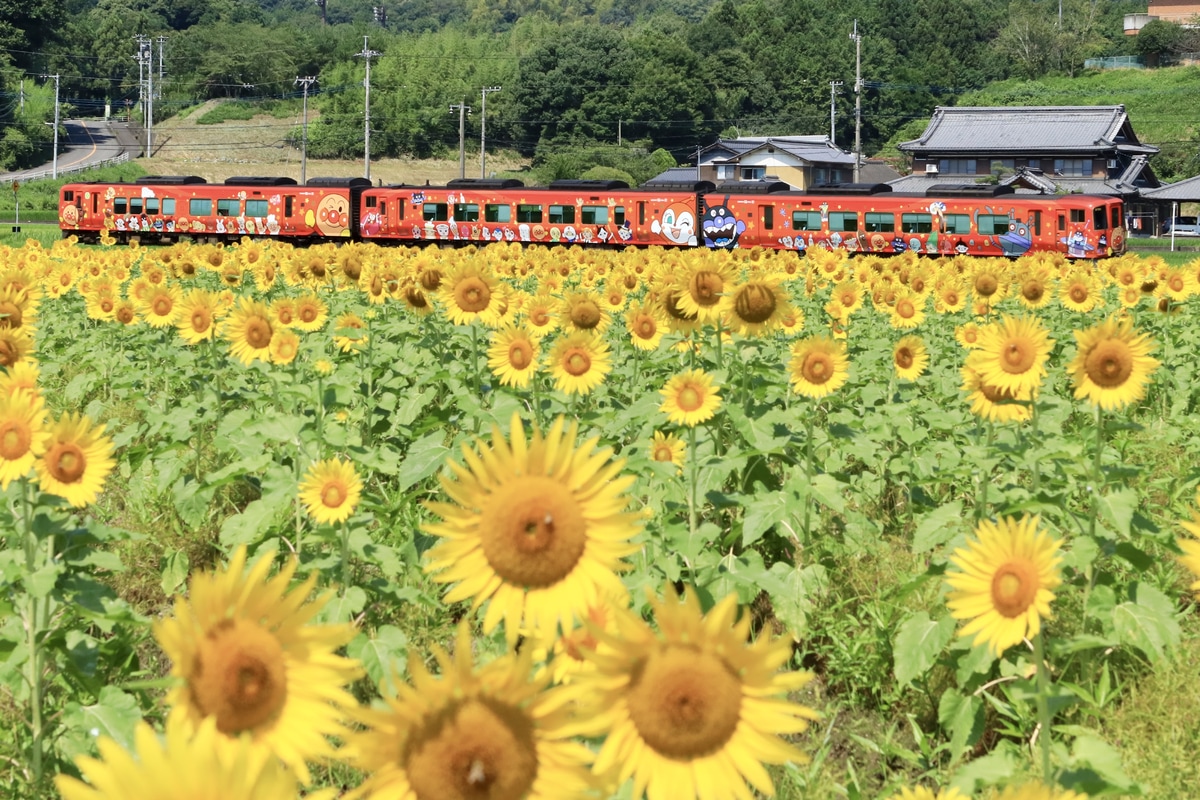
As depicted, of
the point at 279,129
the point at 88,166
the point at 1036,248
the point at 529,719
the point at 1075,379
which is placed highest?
the point at 279,129

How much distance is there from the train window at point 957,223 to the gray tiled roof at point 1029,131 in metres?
35.9

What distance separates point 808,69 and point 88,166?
6106cm

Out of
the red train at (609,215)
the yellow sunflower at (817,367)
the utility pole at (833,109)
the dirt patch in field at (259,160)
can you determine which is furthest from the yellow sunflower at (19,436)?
the dirt patch in field at (259,160)

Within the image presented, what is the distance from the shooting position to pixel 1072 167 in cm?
6438

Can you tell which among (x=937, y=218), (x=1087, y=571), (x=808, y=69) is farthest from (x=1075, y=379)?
(x=808, y=69)

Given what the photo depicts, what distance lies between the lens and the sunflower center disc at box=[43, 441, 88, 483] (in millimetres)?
3523

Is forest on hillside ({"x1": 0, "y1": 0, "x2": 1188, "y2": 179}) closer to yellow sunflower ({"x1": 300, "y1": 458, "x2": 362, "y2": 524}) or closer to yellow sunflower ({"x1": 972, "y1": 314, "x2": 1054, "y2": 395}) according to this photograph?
yellow sunflower ({"x1": 972, "y1": 314, "x2": 1054, "y2": 395})

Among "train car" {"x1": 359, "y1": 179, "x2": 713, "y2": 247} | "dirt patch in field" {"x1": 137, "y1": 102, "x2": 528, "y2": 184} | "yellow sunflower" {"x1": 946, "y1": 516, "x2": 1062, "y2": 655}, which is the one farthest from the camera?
"dirt patch in field" {"x1": 137, "y1": 102, "x2": 528, "y2": 184}

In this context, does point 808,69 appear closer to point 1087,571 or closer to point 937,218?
point 937,218

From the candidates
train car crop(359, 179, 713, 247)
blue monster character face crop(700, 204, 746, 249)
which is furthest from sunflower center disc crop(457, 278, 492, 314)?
blue monster character face crop(700, 204, 746, 249)

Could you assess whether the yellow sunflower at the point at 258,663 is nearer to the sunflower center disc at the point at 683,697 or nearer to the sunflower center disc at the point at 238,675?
the sunflower center disc at the point at 238,675

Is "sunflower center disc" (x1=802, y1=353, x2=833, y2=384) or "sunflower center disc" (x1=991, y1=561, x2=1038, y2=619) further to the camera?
"sunflower center disc" (x1=802, y1=353, x2=833, y2=384)

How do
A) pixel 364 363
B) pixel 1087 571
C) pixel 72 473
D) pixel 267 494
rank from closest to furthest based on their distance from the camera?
pixel 72 473
pixel 1087 571
pixel 267 494
pixel 364 363

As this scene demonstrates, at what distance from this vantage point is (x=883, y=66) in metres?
108
